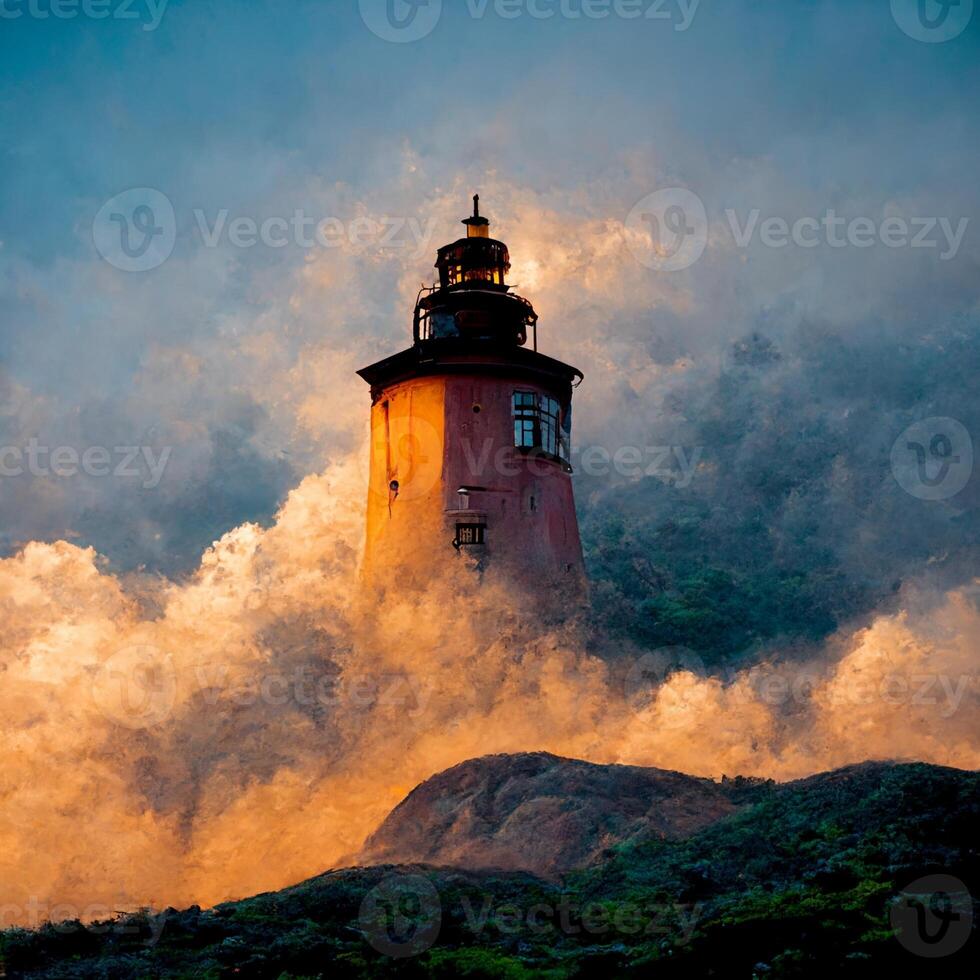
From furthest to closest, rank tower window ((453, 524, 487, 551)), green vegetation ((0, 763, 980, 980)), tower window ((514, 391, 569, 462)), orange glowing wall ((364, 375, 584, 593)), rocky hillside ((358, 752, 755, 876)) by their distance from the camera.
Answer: tower window ((514, 391, 569, 462))
orange glowing wall ((364, 375, 584, 593))
tower window ((453, 524, 487, 551))
rocky hillside ((358, 752, 755, 876))
green vegetation ((0, 763, 980, 980))

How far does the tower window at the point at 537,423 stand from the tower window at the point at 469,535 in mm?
3356

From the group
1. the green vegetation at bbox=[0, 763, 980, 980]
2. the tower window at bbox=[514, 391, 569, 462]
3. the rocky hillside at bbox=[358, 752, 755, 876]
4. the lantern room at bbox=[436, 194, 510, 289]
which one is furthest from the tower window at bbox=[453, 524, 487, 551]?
the green vegetation at bbox=[0, 763, 980, 980]

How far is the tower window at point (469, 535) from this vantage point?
131ft

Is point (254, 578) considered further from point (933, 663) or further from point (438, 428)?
point (933, 663)

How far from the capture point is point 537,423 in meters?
41.7

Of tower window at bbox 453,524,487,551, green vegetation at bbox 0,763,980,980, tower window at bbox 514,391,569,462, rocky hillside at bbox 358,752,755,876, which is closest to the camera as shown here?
green vegetation at bbox 0,763,980,980

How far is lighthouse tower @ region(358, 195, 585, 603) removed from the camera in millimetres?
40125

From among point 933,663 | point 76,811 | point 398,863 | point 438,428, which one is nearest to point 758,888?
point 398,863

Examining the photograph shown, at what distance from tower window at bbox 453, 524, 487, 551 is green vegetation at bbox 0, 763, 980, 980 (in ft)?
61.3

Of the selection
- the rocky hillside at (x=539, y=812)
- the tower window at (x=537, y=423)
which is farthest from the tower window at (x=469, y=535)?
the rocky hillside at (x=539, y=812)

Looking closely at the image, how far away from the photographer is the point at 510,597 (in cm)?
3944

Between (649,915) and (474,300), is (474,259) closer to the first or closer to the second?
(474,300)

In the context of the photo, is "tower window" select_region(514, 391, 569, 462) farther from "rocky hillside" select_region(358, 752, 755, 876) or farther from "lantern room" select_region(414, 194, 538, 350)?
"rocky hillside" select_region(358, 752, 755, 876)

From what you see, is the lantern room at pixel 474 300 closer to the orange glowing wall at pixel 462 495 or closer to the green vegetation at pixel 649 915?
the orange glowing wall at pixel 462 495
